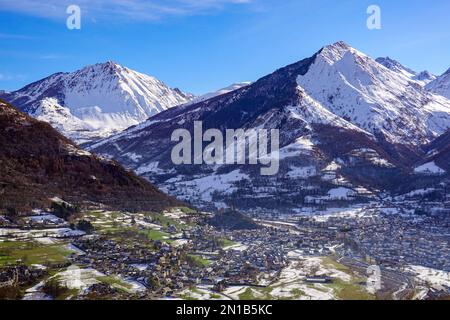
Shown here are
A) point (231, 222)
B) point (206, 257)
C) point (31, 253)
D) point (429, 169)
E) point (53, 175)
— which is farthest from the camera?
point (429, 169)

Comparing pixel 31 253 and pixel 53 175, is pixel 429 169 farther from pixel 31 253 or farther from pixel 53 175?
pixel 31 253

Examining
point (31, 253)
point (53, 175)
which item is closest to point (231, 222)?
point (53, 175)

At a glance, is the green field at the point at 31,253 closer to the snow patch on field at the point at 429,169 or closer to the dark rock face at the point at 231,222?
the dark rock face at the point at 231,222

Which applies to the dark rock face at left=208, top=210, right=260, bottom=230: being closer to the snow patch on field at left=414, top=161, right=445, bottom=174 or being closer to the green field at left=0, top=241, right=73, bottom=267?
the green field at left=0, top=241, right=73, bottom=267

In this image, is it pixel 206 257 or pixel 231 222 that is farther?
pixel 231 222

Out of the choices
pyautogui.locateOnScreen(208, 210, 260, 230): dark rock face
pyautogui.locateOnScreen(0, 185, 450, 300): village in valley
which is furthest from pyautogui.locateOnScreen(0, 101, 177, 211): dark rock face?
pyautogui.locateOnScreen(208, 210, 260, 230): dark rock face

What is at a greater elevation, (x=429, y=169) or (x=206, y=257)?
(x=429, y=169)

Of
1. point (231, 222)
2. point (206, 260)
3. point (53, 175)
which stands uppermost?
point (53, 175)
